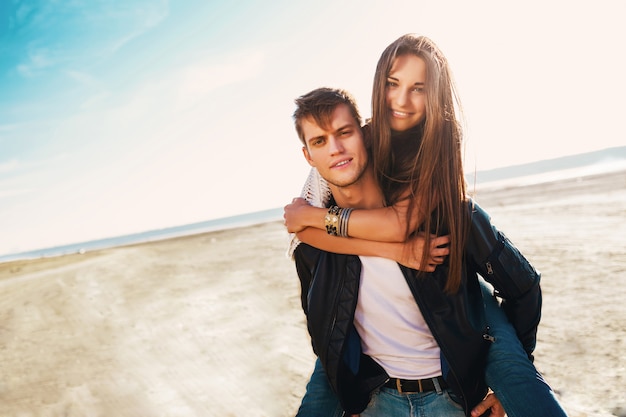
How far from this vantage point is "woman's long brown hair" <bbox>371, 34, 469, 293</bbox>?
1.94 m

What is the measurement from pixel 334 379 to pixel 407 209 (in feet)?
3.04

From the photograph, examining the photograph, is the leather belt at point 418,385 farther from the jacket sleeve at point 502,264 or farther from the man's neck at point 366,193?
the man's neck at point 366,193

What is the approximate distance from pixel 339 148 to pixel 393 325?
3.23 ft

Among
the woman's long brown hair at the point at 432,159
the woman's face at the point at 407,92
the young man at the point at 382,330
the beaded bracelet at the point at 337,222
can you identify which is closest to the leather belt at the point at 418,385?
the young man at the point at 382,330

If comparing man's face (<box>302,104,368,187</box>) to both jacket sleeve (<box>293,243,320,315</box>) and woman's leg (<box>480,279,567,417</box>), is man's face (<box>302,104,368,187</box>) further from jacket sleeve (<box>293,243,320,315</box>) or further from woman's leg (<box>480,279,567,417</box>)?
woman's leg (<box>480,279,567,417</box>)

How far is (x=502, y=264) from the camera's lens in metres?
1.95

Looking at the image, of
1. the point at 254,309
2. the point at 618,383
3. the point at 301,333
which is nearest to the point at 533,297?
the point at 618,383

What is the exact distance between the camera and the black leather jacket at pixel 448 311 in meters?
1.93

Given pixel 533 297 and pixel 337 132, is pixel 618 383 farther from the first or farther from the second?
pixel 337 132

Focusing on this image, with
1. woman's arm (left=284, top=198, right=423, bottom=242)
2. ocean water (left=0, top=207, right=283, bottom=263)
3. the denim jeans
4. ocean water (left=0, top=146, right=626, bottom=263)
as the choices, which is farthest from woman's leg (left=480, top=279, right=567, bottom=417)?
Result: ocean water (left=0, top=207, right=283, bottom=263)

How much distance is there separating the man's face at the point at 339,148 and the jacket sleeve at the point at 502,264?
0.66 meters

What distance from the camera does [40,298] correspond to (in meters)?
9.90

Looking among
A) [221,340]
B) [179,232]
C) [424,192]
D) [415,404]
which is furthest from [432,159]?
[179,232]

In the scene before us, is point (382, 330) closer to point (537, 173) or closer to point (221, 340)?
point (221, 340)
